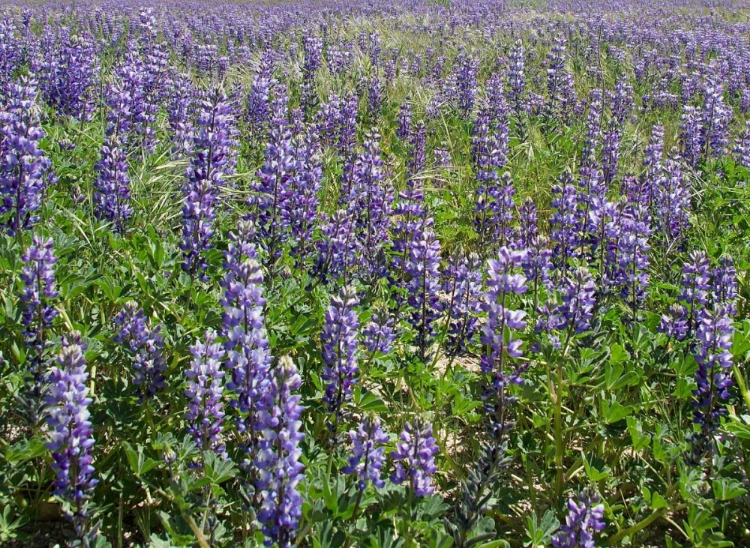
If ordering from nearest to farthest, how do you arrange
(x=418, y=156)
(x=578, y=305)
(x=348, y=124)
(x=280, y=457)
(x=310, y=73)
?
(x=280, y=457), (x=578, y=305), (x=348, y=124), (x=418, y=156), (x=310, y=73)

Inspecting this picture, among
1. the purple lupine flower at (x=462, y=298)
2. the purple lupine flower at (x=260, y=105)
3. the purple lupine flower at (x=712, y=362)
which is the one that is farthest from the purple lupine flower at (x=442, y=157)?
the purple lupine flower at (x=712, y=362)

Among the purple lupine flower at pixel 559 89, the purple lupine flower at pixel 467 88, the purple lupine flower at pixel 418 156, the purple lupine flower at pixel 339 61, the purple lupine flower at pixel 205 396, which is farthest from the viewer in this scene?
the purple lupine flower at pixel 339 61

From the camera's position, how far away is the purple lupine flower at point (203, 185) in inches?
115

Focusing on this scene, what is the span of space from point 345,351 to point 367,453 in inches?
19.3

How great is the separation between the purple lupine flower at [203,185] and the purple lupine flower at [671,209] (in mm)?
2655

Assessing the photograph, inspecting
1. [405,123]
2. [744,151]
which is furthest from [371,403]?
[744,151]

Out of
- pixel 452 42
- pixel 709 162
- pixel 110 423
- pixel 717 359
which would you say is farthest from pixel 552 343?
pixel 452 42

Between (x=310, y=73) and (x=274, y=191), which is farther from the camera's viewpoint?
(x=310, y=73)

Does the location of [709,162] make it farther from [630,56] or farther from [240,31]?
[240,31]

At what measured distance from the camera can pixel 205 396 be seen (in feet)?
7.32

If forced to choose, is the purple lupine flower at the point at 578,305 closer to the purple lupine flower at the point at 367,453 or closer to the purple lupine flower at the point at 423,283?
the purple lupine flower at the point at 423,283

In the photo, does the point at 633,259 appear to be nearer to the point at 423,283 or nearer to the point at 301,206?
the point at 423,283

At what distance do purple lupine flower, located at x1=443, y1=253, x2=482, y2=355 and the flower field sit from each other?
1 cm

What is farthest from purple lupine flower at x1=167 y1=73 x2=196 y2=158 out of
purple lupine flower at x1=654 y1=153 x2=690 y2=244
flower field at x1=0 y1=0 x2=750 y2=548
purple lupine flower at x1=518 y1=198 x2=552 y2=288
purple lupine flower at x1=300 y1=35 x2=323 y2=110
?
purple lupine flower at x1=654 y1=153 x2=690 y2=244
